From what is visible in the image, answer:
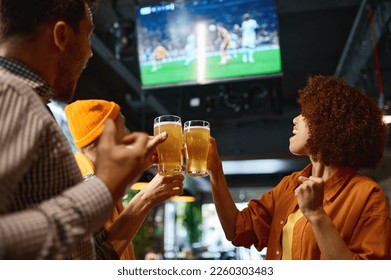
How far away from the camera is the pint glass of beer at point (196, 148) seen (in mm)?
1632

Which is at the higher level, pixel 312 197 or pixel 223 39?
pixel 223 39

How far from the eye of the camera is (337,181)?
164 centimetres

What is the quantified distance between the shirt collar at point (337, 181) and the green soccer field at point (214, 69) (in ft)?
7.34

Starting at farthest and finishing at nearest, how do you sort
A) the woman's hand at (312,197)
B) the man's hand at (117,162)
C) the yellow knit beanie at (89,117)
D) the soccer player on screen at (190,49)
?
the soccer player on screen at (190,49)
the yellow knit beanie at (89,117)
the woman's hand at (312,197)
the man's hand at (117,162)

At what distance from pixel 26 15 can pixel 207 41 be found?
3000mm

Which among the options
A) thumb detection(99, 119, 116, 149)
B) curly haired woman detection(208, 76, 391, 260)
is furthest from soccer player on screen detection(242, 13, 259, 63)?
thumb detection(99, 119, 116, 149)

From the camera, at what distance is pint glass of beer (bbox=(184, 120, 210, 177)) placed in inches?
64.2

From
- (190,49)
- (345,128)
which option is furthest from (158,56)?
(345,128)

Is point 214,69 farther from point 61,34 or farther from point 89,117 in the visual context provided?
→ point 61,34

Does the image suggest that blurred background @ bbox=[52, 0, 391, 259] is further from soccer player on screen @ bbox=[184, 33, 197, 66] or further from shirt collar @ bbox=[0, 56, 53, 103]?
shirt collar @ bbox=[0, 56, 53, 103]

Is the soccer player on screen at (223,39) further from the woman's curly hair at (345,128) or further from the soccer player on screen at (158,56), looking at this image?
the woman's curly hair at (345,128)

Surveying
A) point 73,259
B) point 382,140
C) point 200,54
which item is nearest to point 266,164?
point 200,54

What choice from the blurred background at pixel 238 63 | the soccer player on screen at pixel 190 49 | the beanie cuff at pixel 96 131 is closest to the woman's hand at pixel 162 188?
the beanie cuff at pixel 96 131

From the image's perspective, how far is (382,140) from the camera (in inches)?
66.2
